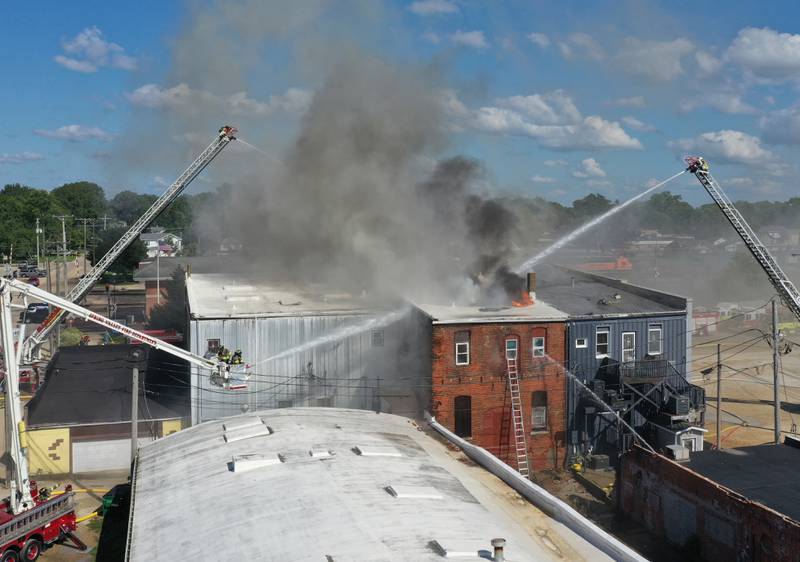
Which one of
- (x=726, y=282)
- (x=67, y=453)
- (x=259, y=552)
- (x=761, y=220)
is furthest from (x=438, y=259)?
(x=761, y=220)

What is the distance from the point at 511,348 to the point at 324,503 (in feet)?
37.8

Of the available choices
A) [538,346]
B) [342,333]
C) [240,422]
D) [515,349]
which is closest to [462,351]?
[515,349]

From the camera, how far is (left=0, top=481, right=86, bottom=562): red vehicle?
52.3ft

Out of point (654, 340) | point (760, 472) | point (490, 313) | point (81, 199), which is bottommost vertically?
point (760, 472)

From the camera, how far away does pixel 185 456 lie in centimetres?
1653

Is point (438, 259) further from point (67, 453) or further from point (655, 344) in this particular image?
point (67, 453)

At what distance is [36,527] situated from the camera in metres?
16.5

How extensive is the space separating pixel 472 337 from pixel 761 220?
419 ft

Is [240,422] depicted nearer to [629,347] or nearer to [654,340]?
[629,347]

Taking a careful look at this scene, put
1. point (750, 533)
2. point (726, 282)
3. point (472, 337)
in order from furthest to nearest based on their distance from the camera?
point (726, 282), point (472, 337), point (750, 533)

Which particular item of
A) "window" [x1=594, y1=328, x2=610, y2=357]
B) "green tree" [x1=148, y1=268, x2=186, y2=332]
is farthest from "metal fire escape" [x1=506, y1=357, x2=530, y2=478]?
"green tree" [x1=148, y1=268, x2=186, y2=332]

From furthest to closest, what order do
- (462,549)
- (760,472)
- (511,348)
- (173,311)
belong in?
1. (173,311)
2. (511,348)
3. (760,472)
4. (462,549)

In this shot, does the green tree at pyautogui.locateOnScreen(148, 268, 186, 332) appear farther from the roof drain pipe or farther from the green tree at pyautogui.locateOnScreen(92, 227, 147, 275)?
the green tree at pyautogui.locateOnScreen(92, 227, 147, 275)

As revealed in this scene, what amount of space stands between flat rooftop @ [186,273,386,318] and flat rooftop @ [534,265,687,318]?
22.1ft
